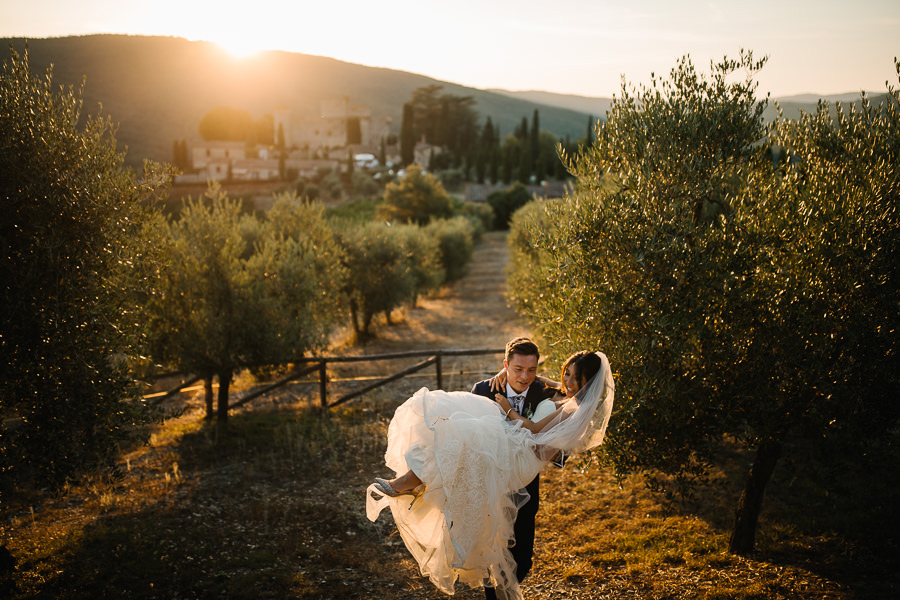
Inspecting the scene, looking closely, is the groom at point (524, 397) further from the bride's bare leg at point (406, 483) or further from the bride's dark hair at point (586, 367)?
the bride's bare leg at point (406, 483)

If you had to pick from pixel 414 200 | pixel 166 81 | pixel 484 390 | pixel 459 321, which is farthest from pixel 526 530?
pixel 166 81

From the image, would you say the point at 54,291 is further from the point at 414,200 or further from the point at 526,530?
the point at 414,200

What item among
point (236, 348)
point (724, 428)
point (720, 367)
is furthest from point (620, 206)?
point (236, 348)

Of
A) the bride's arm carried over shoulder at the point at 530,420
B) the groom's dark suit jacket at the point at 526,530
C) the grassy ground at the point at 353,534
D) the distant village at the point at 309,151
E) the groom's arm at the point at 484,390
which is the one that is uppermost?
the distant village at the point at 309,151

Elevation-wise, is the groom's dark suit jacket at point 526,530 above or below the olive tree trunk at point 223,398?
above

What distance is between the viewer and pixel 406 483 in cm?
455

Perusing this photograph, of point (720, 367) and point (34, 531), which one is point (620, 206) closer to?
point (720, 367)

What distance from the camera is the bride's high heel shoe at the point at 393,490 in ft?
14.8

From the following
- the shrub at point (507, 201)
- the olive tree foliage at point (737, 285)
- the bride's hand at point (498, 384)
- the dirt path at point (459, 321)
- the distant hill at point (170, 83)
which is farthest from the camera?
the shrub at point (507, 201)

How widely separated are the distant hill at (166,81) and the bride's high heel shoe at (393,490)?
7.57m

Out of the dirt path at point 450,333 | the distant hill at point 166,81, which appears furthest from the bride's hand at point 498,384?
the dirt path at point 450,333

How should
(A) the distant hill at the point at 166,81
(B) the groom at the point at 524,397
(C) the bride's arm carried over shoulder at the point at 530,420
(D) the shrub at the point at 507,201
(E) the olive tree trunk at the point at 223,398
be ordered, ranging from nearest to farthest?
(C) the bride's arm carried over shoulder at the point at 530,420
(B) the groom at the point at 524,397
(E) the olive tree trunk at the point at 223,398
(A) the distant hill at the point at 166,81
(D) the shrub at the point at 507,201

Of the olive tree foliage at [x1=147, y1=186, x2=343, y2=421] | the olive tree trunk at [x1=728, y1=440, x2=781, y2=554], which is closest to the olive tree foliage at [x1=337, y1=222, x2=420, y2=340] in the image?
the olive tree foliage at [x1=147, y1=186, x2=343, y2=421]

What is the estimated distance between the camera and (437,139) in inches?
4668
